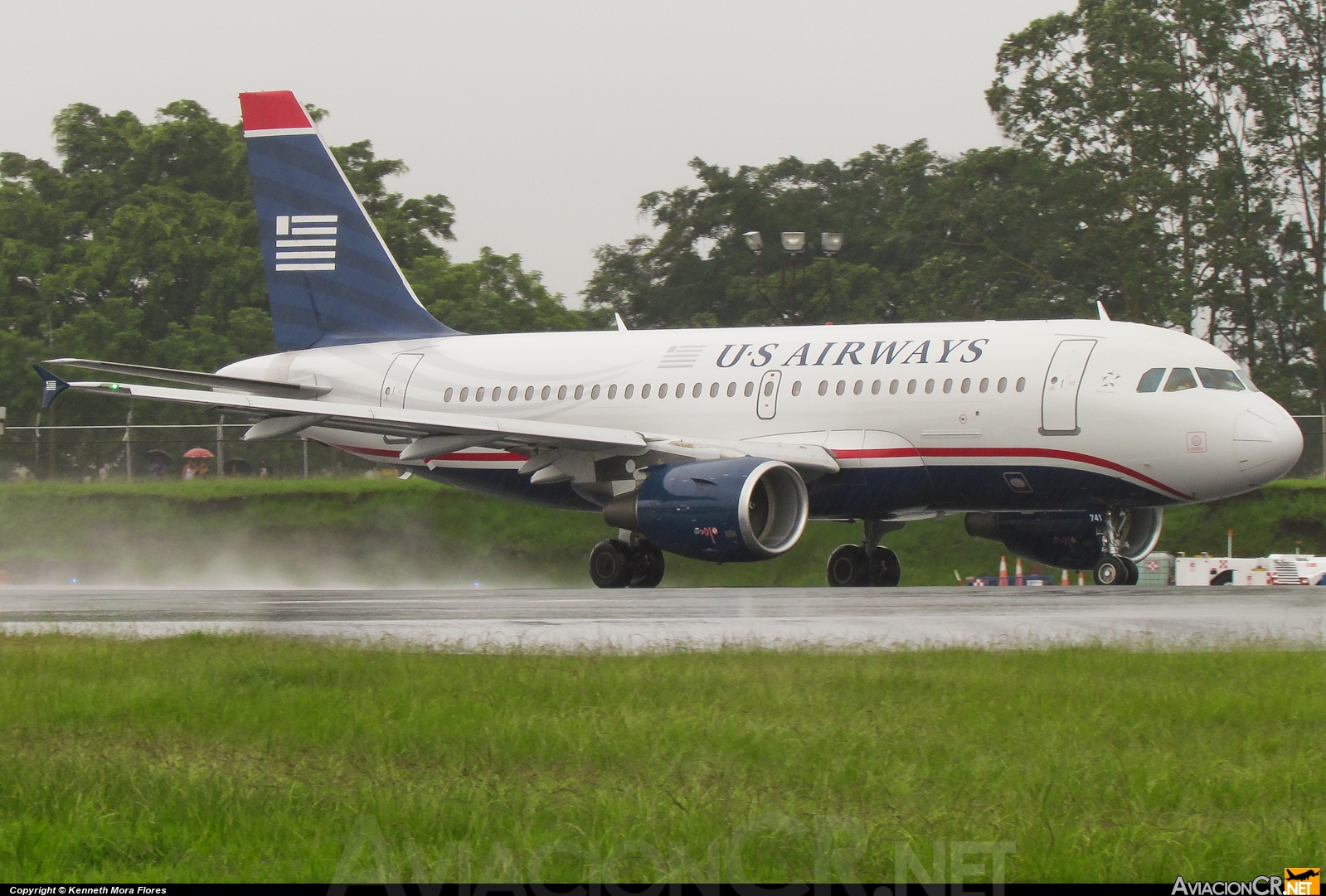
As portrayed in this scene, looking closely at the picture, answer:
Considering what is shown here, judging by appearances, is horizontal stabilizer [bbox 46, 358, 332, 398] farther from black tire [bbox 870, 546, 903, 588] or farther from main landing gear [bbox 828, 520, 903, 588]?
black tire [bbox 870, 546, 903, 588]

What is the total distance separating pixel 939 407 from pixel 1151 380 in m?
2.58

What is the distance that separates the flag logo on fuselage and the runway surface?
877 cm

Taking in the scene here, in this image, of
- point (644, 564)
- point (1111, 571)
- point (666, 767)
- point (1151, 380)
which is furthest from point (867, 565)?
point (666, 767)

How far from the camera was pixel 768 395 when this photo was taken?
76.1 ft

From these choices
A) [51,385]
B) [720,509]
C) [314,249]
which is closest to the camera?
[720,509]

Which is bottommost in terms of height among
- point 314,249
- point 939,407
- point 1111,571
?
point 1111,571

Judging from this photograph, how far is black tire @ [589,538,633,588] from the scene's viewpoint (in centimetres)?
2325

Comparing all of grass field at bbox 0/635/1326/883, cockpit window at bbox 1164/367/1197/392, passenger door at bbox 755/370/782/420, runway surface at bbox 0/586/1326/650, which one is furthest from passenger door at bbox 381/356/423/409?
grass field at bbox 0/635/1326/883

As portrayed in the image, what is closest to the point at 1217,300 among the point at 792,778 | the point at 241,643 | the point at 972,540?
the point at 972,540

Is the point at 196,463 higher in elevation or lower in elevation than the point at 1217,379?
lower

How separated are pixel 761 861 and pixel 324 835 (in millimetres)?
1508

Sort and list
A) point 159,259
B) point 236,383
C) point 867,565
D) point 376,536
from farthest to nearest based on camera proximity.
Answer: point 159,259, point 376,536, point 236,383, point 867,565

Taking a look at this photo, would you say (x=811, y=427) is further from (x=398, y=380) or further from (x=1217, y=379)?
(x=398, y=380)

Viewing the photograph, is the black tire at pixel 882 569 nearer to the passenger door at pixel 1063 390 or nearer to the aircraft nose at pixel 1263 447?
the passenger door at pixel 1063 390
